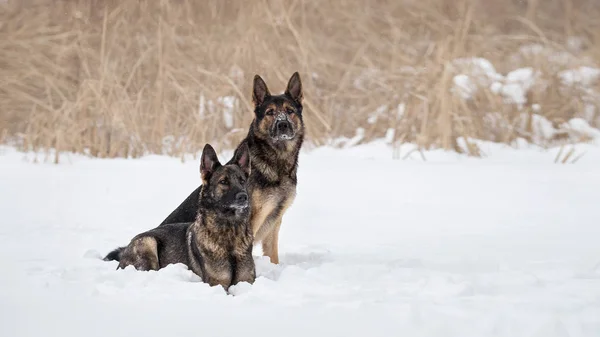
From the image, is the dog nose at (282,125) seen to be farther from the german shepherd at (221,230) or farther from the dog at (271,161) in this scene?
the german shepherd at (221,230)

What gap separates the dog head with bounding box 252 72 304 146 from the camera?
6.41 meters

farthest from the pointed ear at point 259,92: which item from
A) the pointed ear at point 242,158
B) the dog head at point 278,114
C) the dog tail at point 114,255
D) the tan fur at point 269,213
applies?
the dog tail at point 114,255

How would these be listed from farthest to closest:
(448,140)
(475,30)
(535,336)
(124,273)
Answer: (475,30)
(448,140)
(124,273)
(535,336)

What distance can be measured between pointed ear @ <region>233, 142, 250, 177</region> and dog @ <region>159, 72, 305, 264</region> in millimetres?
594

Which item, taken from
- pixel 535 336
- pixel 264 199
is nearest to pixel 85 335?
pixel 535 336

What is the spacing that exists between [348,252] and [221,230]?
66.0 inches

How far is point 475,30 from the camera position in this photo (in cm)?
1407

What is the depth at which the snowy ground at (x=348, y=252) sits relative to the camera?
14.1ft

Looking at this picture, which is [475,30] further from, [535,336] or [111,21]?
[535,336]

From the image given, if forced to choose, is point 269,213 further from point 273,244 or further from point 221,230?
point 221,230

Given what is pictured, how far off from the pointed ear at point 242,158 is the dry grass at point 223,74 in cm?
498

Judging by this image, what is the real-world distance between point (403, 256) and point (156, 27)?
267 inches

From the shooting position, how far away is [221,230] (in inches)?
218

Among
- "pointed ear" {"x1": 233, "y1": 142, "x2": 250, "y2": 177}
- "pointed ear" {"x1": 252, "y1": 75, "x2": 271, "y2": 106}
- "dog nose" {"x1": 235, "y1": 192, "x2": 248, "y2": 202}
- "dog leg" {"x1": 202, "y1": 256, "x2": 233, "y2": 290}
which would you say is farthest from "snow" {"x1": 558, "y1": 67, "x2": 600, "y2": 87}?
"dog leg" {"x1": 202, "y1": 256, "x2": 233, "y2": 290}
